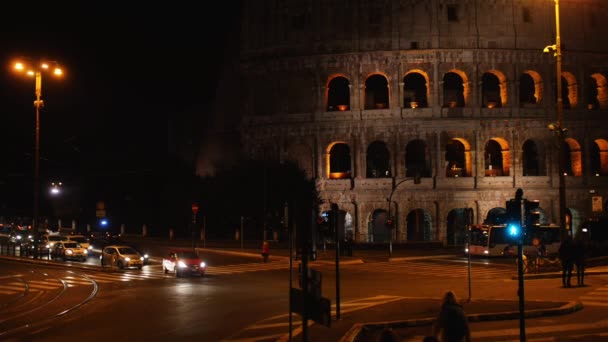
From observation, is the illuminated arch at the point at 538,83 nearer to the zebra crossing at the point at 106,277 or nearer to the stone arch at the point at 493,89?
the stone arch at the point at 493,89

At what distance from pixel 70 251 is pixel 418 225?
97.8 feet

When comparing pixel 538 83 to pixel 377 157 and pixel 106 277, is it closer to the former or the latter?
pixel 377 157

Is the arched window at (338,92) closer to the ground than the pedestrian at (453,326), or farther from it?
farther from it

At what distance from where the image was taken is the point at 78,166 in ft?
249

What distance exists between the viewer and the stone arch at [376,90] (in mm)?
59031

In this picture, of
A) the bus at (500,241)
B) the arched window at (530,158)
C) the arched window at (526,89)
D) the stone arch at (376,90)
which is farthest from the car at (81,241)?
the arched window at (526,89)

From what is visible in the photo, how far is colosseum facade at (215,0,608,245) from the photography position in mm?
→ 55250

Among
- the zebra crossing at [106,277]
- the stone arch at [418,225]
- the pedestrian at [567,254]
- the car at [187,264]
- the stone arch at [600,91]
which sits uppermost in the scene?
the stone arch at [600,91]

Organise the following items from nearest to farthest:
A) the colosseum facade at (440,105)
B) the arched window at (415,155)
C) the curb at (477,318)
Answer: the curb at (477,318) < the colosseum facade at (440,105) < the arched window at (415,155)

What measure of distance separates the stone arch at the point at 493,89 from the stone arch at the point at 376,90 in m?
7.88

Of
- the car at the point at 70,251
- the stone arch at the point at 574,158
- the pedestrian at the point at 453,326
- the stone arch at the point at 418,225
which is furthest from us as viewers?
the stone arch at the point at 418,225

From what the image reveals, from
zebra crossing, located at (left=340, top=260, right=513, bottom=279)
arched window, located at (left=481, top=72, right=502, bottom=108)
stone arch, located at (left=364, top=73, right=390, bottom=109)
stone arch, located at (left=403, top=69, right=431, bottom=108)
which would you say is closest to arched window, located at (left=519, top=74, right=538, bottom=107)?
arched window, located at (left=481, top=72, right=502, bottom=108)

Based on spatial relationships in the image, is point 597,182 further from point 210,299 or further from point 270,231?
point 210,299

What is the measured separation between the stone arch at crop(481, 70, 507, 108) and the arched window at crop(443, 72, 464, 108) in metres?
1.84
